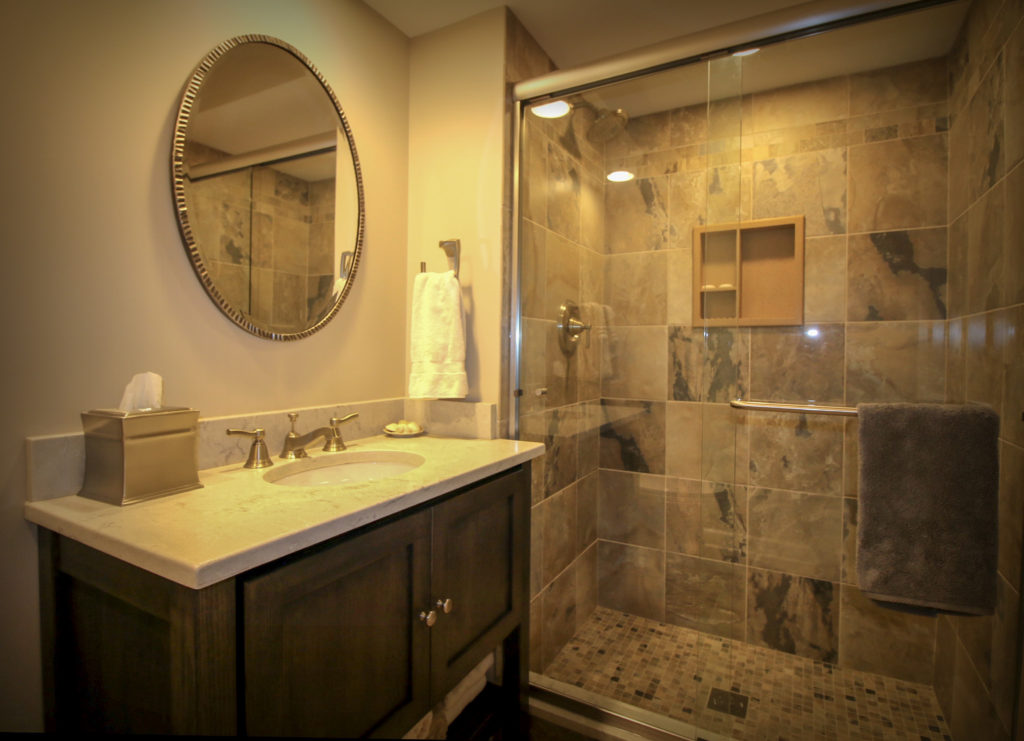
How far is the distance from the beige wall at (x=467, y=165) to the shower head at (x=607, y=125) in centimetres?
39

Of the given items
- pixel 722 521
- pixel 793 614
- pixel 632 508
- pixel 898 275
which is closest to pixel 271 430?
pixel 632 508

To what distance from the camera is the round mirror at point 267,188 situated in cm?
118

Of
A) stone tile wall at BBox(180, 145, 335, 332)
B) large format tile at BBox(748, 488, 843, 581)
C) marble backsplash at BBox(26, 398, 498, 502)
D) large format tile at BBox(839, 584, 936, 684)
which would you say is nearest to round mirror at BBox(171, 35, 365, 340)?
stone tile wall at BBox(180, 145, 335, 332)

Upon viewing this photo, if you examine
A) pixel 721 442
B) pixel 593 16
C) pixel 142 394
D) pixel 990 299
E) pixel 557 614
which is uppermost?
pixel 593 16

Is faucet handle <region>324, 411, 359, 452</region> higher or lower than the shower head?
lower

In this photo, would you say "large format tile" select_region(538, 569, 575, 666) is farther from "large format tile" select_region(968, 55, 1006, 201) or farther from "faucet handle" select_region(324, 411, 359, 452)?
"large format tile" select_region(968, 55, 1006, 201)

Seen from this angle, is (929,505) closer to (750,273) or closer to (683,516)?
(683,516)

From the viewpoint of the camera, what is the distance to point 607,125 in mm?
1884

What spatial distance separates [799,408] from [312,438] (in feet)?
4.98

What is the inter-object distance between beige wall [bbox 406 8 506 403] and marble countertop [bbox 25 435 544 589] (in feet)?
2.08

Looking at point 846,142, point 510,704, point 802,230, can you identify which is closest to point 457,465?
point 510,704

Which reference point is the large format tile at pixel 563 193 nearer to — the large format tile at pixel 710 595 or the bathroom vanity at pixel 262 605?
the bathroom vanity at pixel 262 605

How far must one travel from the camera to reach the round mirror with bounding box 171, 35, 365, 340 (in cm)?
118

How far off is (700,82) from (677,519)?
152 cm
